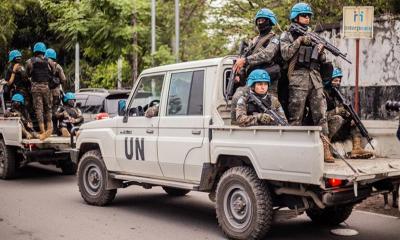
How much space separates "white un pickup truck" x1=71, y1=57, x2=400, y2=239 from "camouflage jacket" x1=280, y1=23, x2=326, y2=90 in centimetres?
78

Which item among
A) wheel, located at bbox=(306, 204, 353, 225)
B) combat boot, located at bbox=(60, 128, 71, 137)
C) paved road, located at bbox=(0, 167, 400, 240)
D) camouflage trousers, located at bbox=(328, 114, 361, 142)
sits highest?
camouflage trousers, located at bbox=(328, 114, 361, 142)

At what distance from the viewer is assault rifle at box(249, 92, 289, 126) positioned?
6461mm

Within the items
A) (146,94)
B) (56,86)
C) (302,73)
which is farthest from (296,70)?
(56,86)

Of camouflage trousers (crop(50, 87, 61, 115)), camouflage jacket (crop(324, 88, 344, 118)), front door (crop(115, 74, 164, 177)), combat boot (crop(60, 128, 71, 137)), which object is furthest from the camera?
camouflage trousers (crop(50, 87, 61, 115))

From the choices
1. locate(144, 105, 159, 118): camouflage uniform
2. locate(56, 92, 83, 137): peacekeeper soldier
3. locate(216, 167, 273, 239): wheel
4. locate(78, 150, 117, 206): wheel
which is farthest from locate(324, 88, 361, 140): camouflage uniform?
locate(56, 92, 83, 137): peacekeeper soldier

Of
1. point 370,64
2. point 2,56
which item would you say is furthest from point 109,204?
point 2,56

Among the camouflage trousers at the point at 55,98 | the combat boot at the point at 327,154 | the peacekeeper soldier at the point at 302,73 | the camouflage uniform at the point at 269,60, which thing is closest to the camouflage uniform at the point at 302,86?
the peacekeeper soldier at the point at 302,73

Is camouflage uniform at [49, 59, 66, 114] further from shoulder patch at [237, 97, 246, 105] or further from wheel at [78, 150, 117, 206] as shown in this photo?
shoulder patch at [237, 97, 246, 105]

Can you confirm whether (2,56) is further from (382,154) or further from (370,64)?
(382,154)

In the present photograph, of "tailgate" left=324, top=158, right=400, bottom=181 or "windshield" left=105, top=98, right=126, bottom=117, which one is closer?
"tailgate" left=324, top=158, right=400, bottom=181

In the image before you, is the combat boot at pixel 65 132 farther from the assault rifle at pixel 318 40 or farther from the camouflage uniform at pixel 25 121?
the assault rifle at pixel 318 40

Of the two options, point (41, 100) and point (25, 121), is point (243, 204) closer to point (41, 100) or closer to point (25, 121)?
point (41, 100)

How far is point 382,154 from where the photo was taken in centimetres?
703

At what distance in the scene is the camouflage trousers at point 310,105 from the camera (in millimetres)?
6828
